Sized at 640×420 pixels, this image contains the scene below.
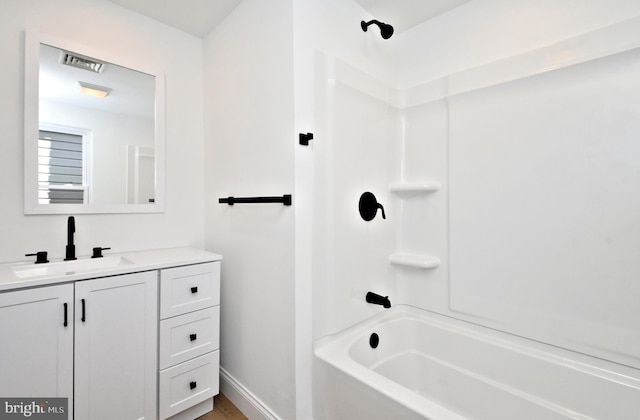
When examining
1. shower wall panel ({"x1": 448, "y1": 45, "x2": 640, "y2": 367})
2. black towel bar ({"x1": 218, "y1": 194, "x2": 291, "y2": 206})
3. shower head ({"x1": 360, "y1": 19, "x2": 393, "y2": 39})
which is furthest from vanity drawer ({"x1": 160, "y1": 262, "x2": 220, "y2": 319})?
shower head ({"x1": 360, "y1": 19, "x2": 393, "y2": 39})

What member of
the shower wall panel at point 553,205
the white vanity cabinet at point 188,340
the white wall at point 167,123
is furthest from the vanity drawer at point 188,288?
the shower wall panel at point 553,205

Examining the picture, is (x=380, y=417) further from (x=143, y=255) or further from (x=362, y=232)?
(x=143, y=255)

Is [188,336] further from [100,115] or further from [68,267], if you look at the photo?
[100,115]

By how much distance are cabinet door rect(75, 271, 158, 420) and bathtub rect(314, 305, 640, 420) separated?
0.85 metres

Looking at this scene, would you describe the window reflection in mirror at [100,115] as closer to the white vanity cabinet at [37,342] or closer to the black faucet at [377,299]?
the white vanity cabinet at [37,342]

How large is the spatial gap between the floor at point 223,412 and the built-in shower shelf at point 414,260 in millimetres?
1286

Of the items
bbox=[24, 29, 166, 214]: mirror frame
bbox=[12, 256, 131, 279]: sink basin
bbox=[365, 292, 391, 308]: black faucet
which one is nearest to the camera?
bbox=[12, 256, 131, 279]: sink basin

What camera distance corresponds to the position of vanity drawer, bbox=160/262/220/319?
1.48 m

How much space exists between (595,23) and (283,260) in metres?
1.77

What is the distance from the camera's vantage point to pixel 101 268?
57.4 inches

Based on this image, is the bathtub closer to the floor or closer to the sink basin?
the floor

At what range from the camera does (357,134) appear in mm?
1646

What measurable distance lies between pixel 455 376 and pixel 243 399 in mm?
1208

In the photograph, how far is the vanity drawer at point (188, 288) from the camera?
58.2 inches
